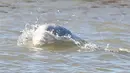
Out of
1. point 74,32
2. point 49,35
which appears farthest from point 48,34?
point 74,32

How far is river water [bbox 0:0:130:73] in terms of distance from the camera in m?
7.01

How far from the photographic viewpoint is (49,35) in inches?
336

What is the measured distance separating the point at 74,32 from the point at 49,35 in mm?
2013

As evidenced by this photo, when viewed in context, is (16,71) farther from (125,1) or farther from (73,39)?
(125,1)

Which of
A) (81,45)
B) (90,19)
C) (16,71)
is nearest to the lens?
(16,71)

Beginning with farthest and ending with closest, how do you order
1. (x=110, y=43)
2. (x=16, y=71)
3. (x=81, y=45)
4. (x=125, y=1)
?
1. (x=125, y=1)
2. (x=110, y=43)
3. (x=81, y=45)
4. (x=16, y=71)

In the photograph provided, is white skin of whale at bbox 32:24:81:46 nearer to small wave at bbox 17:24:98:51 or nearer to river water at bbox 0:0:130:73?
small wave at bbox 17:24:98:51

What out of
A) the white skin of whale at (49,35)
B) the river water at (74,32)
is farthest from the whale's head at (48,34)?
the river water at (74,32)

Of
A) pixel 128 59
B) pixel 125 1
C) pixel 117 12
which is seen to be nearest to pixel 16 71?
pixel 128 59

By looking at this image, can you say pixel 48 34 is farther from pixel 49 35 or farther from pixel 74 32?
pixel 74 32

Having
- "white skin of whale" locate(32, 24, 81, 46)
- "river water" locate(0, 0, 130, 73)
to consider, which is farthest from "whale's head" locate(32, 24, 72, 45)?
"river water" locate(0, 0, 130, 73)

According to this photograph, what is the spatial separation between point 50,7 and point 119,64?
851cm

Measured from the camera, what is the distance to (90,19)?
12984 mm

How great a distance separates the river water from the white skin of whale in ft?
0.78
